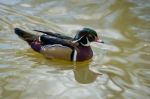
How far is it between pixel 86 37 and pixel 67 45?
0.29 m

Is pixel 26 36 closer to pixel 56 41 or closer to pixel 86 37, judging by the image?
pixel 56 41

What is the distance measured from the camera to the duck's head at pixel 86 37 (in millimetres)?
6316

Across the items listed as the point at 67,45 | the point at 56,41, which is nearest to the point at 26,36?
the point at 56,41

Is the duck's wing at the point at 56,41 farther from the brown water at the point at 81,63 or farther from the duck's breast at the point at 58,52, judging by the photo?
the brown water at the point at 81,63

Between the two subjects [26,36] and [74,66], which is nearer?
[74,66]

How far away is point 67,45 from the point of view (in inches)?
248

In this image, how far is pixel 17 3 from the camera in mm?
8266

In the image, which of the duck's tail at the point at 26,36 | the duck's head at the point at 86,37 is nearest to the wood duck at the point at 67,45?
the duck's head at the point at 86,37

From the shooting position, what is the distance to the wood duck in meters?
6.28

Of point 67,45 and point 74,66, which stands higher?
point 67,45

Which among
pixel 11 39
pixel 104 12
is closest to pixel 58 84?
pixel 11 39

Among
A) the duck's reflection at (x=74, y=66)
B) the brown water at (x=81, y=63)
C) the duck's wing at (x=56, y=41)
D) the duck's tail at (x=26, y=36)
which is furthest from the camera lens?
the duck's tail at (x=26, y=36)

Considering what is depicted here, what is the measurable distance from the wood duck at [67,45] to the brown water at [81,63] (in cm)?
11

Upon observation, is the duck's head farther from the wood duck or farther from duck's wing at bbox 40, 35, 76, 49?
duck's wing at bbox 40, 35, 76, 49
